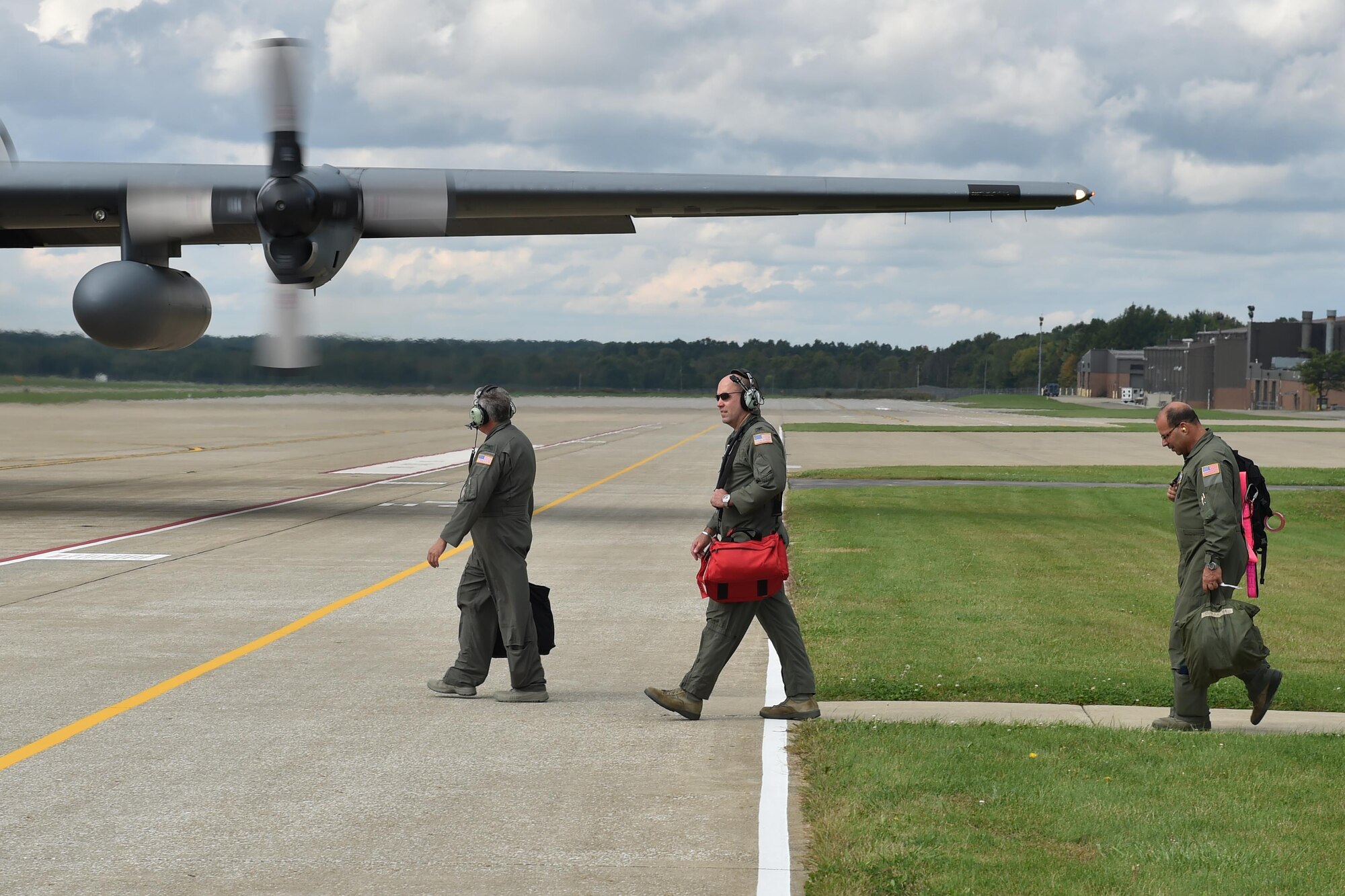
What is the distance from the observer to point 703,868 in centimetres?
535

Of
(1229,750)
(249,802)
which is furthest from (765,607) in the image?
(249,802)

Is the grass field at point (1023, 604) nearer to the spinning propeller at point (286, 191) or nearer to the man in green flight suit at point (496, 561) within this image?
the man in green flight suit at point (496, 561)

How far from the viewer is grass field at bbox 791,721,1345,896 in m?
5.23

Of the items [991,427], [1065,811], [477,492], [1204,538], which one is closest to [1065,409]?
[991,427]

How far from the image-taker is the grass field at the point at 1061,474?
29.3 meters

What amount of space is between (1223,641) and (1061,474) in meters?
24.9

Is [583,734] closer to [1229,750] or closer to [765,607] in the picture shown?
[765,607]

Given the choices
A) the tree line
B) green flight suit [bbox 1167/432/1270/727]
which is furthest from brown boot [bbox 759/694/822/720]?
the tree line

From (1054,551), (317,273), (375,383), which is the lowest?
(1054,551)

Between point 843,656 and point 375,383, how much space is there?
10.5 meters

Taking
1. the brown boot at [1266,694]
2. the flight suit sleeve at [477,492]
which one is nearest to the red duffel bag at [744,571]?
the flight suit sleeve at [477,492]

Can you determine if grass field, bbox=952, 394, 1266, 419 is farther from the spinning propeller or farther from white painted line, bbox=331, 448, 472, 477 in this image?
the spinning propeller

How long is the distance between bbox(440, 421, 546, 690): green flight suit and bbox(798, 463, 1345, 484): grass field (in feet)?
69.6

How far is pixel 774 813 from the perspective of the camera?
6102 millimetres
